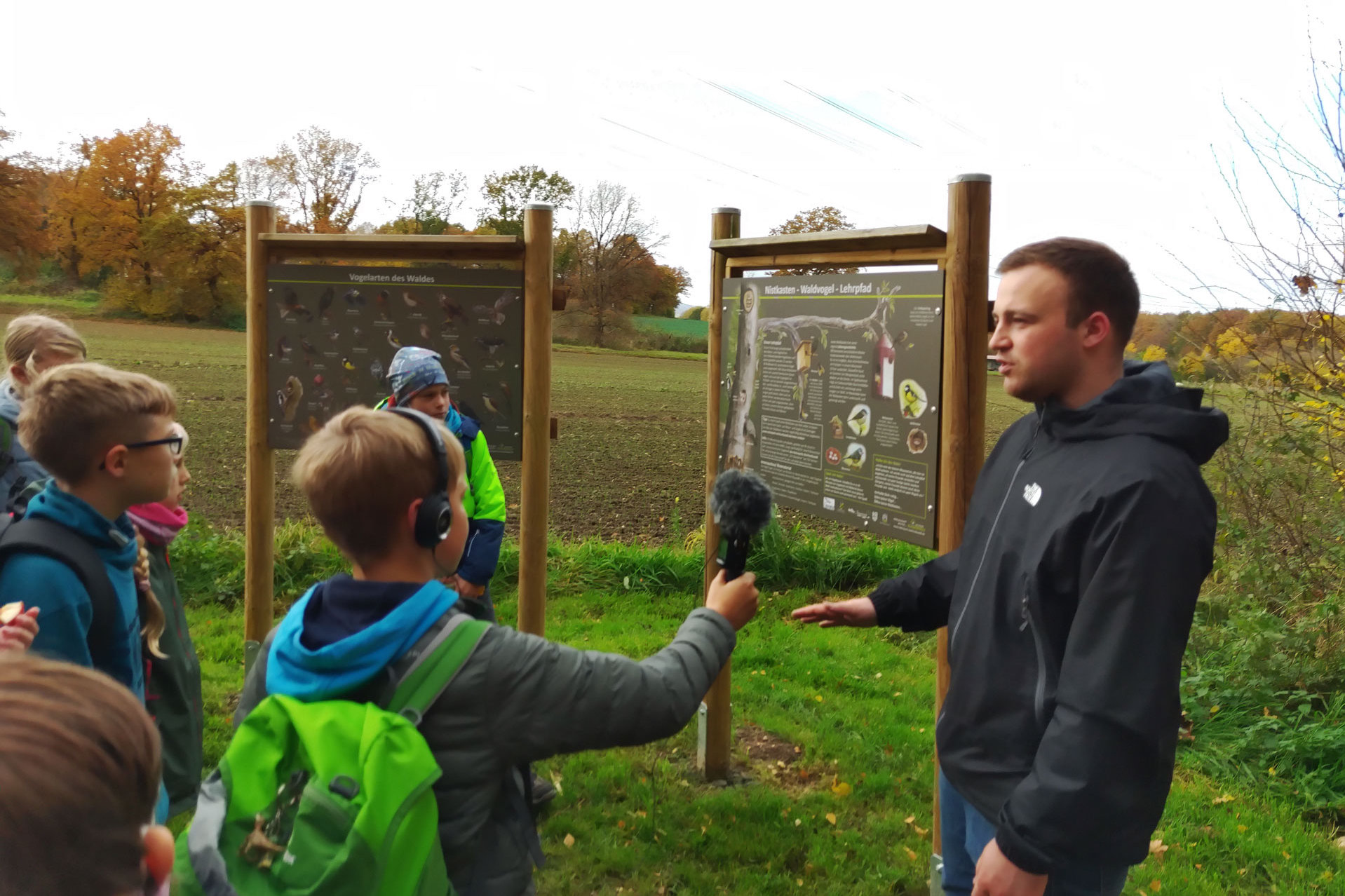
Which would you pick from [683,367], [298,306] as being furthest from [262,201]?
[683,367]

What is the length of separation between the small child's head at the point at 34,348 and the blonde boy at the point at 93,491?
126 centimetres

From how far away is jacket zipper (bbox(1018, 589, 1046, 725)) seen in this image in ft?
6.82

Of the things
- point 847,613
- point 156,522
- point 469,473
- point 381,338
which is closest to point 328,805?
point 847,613

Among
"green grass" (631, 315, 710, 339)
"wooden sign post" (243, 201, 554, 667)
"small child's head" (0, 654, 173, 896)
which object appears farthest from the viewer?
"green grass" (631, 315, 710, 339)

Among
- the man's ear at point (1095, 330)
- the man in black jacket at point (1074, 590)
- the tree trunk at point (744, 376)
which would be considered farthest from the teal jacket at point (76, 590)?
the tree trunk at point (744, 376)

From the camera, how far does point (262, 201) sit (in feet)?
17.5

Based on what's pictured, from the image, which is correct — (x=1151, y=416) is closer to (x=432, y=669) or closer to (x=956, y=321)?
(x=956, y=321)

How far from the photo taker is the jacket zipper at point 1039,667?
2080mm

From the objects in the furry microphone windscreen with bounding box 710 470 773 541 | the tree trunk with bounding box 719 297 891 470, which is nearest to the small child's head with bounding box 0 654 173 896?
the furry microphone windscreen with bounding box 710 470 773 541

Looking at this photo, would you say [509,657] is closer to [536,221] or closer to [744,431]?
[744,431]

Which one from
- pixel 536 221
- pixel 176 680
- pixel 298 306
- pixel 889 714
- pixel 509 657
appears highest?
pixel 536 221

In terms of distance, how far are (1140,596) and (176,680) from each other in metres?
3.03

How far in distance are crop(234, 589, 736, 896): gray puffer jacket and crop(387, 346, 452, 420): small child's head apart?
2.76 m

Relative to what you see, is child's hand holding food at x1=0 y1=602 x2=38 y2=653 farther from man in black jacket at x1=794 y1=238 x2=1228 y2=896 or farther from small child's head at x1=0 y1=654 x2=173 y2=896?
man in black jacket at x1=794 y1=238 x2=1228 y2=896
